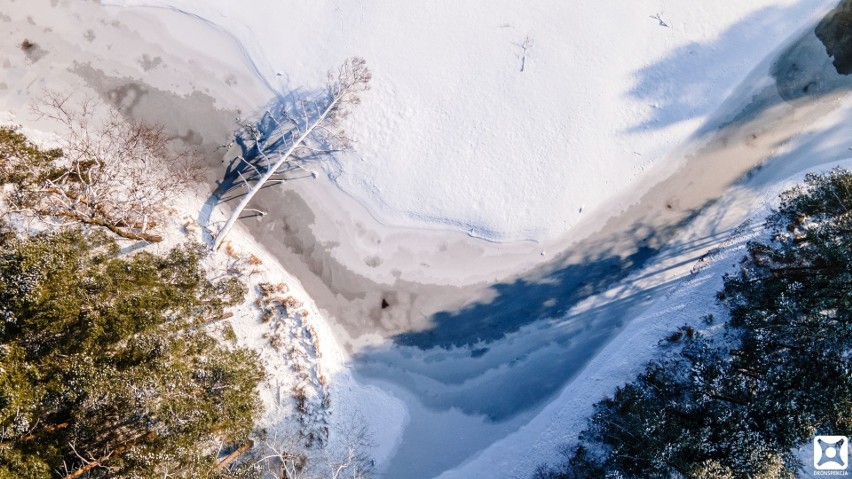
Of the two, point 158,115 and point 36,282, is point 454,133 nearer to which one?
point 158,115

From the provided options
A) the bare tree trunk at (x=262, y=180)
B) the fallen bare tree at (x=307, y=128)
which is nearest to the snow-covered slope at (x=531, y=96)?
the fallen bare tree at (x=307, y=128)

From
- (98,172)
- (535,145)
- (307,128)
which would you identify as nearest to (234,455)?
(98,172)

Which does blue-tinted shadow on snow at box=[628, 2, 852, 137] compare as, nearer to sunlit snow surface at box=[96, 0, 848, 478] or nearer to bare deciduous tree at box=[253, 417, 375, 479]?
sunlit snow surface at box=[96, 0, 848, 478]

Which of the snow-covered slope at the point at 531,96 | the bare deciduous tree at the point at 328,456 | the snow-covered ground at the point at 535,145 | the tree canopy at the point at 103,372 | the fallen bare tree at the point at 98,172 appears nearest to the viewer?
the tree canopy at the point at 103,372

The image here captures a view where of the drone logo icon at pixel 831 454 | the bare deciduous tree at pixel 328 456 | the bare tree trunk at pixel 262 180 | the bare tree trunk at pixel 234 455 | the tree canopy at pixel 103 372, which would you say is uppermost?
the bare tree trunk at pixel 262 180

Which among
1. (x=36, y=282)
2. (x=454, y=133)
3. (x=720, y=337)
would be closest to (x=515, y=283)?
(x=454, y=133)

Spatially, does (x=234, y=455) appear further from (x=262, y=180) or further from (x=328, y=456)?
(x=262, y=180)

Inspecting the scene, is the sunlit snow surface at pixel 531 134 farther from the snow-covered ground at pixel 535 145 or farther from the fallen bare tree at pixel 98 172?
the fallen bare tree at pixel 98 172
